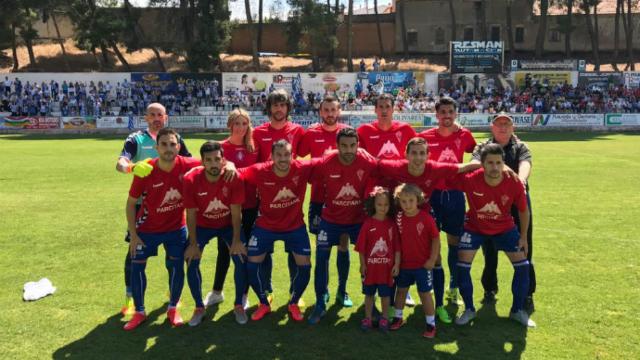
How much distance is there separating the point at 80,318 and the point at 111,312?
320mm

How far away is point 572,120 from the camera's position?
109ft

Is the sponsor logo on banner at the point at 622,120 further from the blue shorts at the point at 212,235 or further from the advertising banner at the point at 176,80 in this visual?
the blue shorts at the point at 212,235

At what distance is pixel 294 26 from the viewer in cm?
4884

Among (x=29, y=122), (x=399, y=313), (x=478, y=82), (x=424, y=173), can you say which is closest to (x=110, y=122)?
(x=29, y=122)

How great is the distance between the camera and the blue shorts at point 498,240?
521cm

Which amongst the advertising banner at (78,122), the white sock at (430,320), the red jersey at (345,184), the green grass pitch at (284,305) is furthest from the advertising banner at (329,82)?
the white sock at (430,320)

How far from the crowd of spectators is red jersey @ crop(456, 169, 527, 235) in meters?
30.9

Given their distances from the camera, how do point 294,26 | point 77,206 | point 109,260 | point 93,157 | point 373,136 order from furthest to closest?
point 294,26 → point 93,157 → point 77,206 → point 109,260 → point 373,136

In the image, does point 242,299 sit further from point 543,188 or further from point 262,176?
point 543,188

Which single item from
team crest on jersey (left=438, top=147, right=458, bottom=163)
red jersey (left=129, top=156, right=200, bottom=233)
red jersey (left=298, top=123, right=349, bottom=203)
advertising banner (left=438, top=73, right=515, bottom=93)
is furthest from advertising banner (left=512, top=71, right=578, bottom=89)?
red jersey (left=129, top=156, right=200, bottom=233)

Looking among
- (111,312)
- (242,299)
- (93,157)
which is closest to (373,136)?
(242,299)

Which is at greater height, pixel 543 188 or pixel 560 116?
pixel 560 116

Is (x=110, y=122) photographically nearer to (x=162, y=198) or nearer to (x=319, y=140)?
(x=319, y=140)

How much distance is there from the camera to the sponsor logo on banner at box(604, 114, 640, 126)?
33.2 metres
